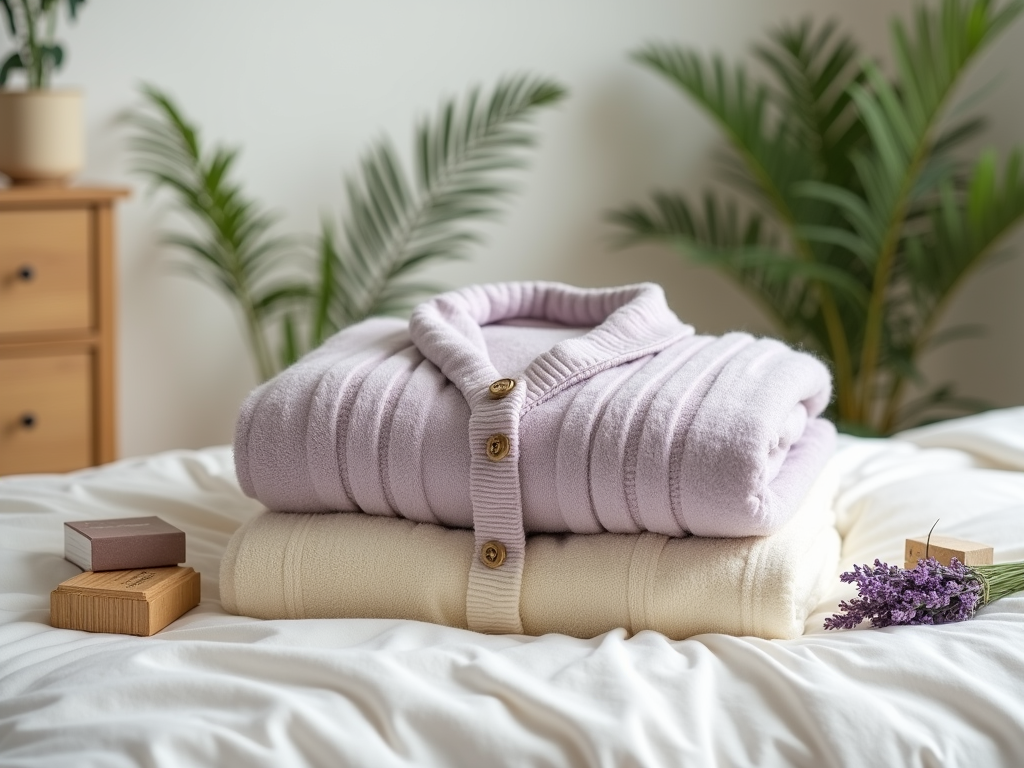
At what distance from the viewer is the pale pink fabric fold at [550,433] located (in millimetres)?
971

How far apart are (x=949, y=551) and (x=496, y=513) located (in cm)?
42

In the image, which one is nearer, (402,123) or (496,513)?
(496,513)

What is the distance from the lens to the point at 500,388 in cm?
103

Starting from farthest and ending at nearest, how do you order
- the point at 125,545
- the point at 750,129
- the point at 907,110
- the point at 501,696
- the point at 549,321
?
the point at 750,129 → the point at 907,110 → the point at 549,321 → the point at 125,545 → the point at 501,696

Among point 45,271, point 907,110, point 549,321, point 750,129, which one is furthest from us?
point 750,129

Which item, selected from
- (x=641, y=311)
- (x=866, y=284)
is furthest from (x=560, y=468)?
(x=866, y=284)

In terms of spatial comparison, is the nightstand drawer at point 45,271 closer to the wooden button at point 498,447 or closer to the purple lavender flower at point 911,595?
the wooden button at point 498,447

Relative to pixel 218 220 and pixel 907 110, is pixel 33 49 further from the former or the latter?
pixel 907 110

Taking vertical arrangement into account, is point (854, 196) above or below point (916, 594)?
above

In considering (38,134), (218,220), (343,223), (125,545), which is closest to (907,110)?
(343,223)

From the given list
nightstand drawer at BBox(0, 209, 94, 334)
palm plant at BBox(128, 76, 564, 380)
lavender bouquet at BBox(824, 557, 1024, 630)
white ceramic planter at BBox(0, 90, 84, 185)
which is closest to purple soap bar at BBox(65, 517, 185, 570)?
lavender bouquet at BBox(824, 557, 1024, 630)

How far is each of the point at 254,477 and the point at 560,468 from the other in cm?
29

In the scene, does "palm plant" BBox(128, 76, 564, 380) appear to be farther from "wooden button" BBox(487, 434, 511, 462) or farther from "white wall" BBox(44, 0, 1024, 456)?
"wooden button" BBox(487, 434, 511, 462)

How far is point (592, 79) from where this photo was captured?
10.6ft
